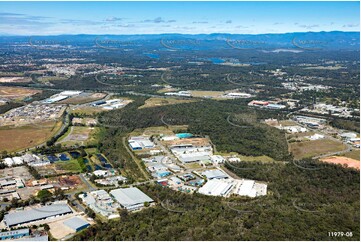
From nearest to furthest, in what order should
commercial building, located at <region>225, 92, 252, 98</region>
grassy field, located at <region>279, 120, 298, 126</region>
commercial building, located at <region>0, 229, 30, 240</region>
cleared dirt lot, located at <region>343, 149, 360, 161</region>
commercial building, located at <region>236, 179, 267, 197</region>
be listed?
commercial building, located at <region>0, 229, 30, 240</region> < commercial building, located at <region>236, 179, 267, 197</region> < cleared dirt lot, located at <region>343, 149, 360, 161</region> < grassy field, located at <region>279, 120, 298, 126</region> < commercial building, located at <region>225, 92, 252, 98</region>

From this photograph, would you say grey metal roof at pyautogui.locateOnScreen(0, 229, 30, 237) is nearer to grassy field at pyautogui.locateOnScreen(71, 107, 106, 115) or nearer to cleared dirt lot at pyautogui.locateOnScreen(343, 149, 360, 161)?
cleared dirt lot at pyautogui.locateOnScreen(343, 149, 360, 161)

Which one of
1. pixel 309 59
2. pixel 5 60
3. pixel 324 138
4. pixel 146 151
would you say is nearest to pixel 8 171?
pixel 146 151

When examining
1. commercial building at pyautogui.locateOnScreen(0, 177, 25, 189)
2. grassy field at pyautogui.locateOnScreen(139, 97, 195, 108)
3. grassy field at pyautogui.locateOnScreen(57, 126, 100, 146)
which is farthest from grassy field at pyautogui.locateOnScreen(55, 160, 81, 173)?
grassy field at pyautogui.locateOnScreen(139, 97, 195, 108)

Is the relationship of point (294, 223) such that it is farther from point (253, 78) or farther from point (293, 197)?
point (253, 78)

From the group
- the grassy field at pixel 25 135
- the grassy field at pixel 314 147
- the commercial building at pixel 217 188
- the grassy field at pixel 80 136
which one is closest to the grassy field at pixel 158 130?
the grassy field at pixel 80 136

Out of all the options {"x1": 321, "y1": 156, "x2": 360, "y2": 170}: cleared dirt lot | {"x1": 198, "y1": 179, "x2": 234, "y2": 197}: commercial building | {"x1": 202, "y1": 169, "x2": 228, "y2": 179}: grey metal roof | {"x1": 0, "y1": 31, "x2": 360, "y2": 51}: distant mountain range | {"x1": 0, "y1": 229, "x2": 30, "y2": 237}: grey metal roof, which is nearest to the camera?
{"x1": 0, "y1": 229, "x2": 30, "y2": 237}: grey metal roof

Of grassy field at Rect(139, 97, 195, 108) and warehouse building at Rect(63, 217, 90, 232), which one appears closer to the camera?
warehouse building at Rect(63, 217, 90, 232)
